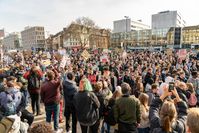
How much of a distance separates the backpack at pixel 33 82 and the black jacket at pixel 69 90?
6.69 ft

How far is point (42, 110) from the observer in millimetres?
8102

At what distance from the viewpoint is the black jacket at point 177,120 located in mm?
3012

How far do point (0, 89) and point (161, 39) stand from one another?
9505 centimetres

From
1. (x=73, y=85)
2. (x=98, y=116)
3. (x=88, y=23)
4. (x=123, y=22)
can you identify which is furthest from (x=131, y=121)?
(x=123, y=22)

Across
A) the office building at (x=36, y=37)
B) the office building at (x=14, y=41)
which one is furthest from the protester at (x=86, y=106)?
the office building at (x=14, y=41)

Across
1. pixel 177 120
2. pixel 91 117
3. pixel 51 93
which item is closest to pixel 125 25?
pixel 51 93

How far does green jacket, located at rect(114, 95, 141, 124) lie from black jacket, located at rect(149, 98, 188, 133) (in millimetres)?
460

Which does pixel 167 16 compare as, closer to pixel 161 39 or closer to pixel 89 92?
pixel 161 39

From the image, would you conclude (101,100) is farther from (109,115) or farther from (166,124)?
(166,124)

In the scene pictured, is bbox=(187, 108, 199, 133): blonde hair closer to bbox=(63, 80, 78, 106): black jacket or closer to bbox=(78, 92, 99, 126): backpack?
bbox=(78, 92, 99, 126): backpack

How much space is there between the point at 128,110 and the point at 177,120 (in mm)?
1218

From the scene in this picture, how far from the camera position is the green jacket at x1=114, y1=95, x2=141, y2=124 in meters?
4.21

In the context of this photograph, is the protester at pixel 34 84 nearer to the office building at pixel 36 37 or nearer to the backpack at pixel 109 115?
the backpack at pixel 109 115

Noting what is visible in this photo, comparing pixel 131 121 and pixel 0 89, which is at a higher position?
pixel 0 89
